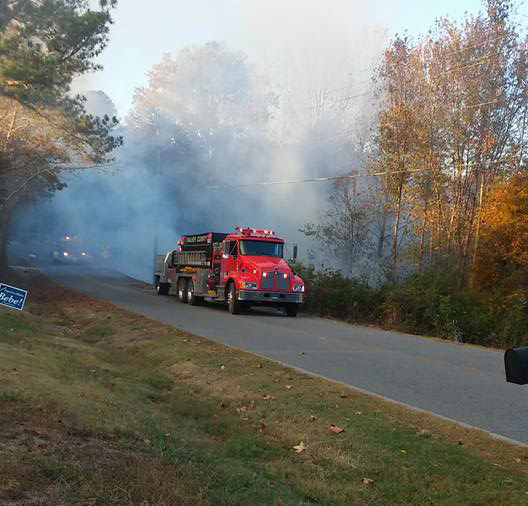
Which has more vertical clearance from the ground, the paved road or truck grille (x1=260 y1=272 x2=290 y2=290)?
truck grille (x1=260 y1=272 x2=290 y2=290)

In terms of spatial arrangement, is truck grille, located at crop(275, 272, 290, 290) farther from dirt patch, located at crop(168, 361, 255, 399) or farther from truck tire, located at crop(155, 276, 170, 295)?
dirt patch, located at crop(168, 361, 255, 399)

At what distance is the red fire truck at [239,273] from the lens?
806 inches

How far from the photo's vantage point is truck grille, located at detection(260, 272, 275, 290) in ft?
66.9

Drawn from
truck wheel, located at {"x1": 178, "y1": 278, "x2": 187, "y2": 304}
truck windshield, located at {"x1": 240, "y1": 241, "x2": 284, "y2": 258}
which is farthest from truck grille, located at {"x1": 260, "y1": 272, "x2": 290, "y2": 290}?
truck wheel, located at {"x1": 178, "y1": 278, "x2": 187, "y2": 304}

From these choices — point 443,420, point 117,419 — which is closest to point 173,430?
point 117,419

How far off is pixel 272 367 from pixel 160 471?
6.20 m

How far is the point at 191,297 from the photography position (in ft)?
80.0

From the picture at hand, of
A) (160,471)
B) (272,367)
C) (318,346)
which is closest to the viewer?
(160,471)

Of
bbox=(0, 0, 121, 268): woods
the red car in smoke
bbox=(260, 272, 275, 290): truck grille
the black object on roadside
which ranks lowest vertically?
the black object on roadside

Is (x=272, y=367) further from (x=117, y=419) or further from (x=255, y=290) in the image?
(x=255, y=290)

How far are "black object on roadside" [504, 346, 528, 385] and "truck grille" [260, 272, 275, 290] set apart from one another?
17871mm

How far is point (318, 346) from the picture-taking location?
13672 millimetres

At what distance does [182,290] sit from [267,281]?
6.01 m

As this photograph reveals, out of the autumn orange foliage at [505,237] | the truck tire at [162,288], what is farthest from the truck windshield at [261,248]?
the truck tire at [162,288]
